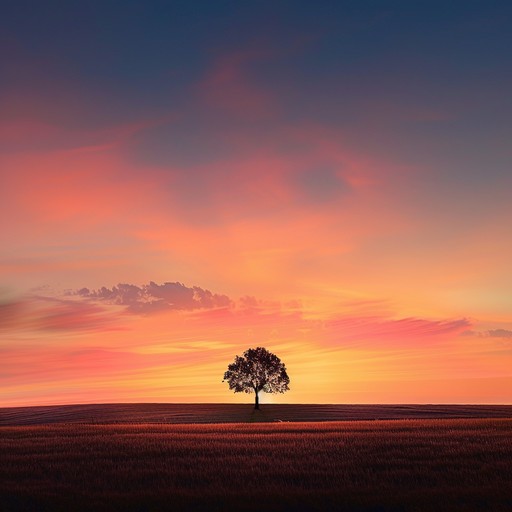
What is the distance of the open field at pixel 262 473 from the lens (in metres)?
20.0

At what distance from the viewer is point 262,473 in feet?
80.9

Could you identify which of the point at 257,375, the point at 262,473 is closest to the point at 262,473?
the point at 262,473

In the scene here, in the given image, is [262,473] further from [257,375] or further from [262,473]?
[257,375]

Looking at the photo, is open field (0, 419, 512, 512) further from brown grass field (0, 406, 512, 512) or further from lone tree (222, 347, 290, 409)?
lone tree (222, 347, 290, 409)

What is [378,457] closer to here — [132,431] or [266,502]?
[266,502]

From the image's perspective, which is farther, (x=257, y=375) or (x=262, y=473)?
(x=257, y=375)

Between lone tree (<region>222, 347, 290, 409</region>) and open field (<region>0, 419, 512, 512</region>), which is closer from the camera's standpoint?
open field (<region>0, 419, 512, 512</region>)

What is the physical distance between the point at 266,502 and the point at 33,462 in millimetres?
14737

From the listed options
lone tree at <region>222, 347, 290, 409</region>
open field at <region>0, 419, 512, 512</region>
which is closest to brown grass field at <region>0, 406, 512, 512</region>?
open field at <region>0, 419, 512, 512</region>

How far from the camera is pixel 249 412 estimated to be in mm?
84562

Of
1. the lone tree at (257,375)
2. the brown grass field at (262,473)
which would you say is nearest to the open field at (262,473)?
the brown grass field at (262,473)

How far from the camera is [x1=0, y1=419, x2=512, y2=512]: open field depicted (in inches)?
787

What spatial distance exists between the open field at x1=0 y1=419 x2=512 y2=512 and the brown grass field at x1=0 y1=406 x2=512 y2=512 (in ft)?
0.16

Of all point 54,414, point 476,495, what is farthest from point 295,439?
point 54,414
